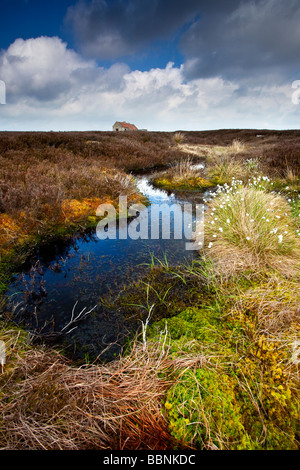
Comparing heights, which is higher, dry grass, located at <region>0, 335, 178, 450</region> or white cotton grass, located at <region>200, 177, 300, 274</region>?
white cotton grass, located at <region>200, 177, 300, 274</region>

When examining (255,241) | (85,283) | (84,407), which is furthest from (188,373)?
(255,241)

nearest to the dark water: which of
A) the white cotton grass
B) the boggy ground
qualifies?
the boggy ground

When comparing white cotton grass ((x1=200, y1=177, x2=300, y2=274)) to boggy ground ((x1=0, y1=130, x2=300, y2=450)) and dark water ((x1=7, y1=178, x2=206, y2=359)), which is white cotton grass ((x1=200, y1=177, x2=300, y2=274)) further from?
dark water ((x1=7, y1=178, x2=206, y2=359))

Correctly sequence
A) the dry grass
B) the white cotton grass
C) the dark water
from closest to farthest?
the dry grass, the dark water, the white cotton grass

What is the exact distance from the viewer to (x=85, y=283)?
372cm

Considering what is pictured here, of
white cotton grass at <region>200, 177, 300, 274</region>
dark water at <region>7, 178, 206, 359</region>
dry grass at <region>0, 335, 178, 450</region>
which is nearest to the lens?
dry grass at <region>0, 335, 178, 450</region>

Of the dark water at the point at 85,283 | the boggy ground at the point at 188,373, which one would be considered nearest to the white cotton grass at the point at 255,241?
the boggy ground at the point at 188,373

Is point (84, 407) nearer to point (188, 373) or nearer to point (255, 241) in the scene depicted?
point (188, 373)

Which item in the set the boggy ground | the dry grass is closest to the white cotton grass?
the boggy ground

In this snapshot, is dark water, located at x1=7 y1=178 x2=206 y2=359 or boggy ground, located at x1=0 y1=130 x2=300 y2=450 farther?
dark water, located at x1=7 y1=178 x2=206 y2=359

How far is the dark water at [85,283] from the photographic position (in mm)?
2801

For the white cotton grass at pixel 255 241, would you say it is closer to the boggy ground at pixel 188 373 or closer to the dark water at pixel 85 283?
the boggy ground at pixel 188 373

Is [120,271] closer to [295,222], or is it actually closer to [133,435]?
[133,435]

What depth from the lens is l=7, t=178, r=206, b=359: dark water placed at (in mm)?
2801
